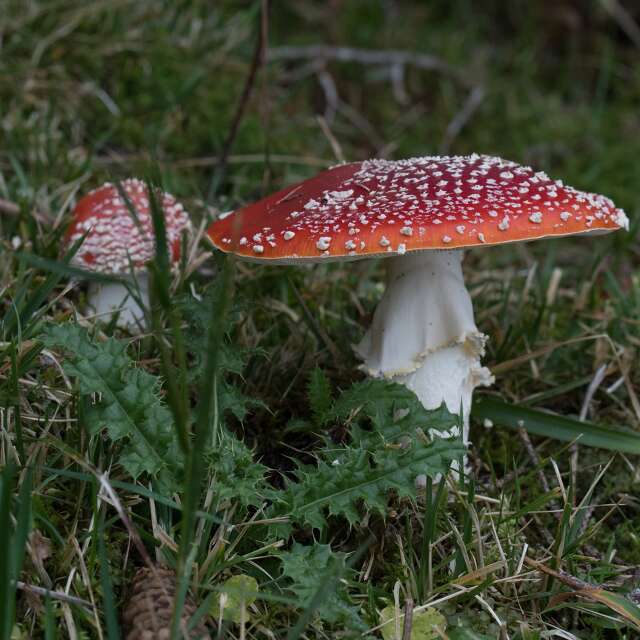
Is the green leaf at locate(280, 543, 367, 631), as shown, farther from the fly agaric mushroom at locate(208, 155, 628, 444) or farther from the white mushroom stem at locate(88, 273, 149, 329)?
the white mushroom stem at locate(88, 273, 149, 329)

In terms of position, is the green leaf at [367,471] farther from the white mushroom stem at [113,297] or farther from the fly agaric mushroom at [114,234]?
the white mushroom stem at [113,297]

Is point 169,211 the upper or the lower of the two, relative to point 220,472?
upper

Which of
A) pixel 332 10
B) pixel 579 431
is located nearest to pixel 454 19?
pixel 332 10

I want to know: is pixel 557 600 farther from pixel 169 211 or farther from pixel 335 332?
pixel 169 211

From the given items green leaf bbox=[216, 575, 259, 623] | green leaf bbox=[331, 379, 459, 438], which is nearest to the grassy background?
green leaf bbox=[216, 575, 259, 623]

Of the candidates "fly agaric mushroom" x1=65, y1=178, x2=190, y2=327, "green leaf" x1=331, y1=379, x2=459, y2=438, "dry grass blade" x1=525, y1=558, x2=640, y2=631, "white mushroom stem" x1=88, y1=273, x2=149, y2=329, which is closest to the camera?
"dry grass blade" x1=525, y1=558, x2=640, y2=631

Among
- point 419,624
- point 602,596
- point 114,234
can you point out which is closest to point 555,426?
point 602,596
